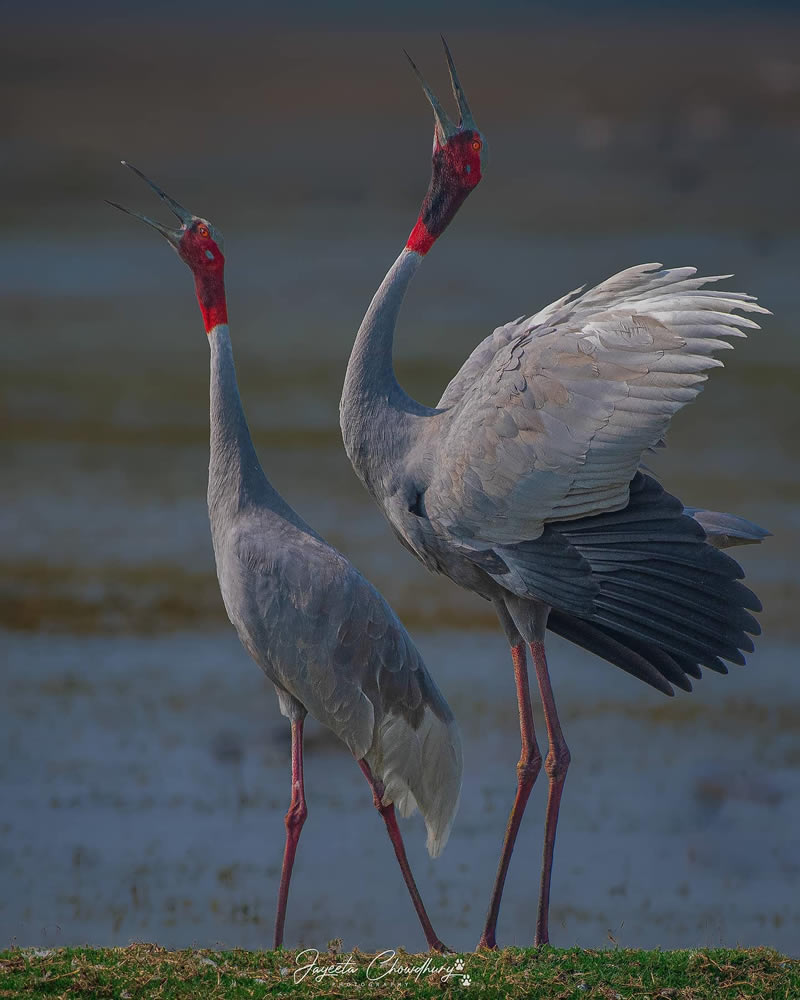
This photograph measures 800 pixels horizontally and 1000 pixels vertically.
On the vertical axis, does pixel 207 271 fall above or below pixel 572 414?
above

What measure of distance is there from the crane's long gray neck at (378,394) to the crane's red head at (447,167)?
196 mm

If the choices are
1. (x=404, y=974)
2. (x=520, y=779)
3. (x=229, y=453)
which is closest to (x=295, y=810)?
(x=520, y=779)

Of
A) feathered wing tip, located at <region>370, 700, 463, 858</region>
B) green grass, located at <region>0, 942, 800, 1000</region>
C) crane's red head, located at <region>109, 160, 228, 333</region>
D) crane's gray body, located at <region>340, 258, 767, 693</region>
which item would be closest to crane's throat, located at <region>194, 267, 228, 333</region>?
crane's red head, located at <region>109, 160, 228, 333</region>

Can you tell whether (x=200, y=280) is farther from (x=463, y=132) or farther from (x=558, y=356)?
(x=558, y=356)

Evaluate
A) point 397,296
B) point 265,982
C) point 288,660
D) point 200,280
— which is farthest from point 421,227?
point 265,982

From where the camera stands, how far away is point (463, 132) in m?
5.77

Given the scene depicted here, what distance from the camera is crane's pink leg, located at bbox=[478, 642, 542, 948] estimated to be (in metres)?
5.41

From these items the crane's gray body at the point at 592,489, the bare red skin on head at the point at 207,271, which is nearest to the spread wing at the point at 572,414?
the crane's gray body at the point at 592,489

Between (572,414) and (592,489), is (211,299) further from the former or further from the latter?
(592,489)

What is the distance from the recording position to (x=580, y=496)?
4.95m

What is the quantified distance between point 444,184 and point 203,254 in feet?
3.58

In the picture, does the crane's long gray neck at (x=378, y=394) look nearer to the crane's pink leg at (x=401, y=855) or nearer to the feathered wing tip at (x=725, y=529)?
the feathered wing tip at (x=725, y=529)

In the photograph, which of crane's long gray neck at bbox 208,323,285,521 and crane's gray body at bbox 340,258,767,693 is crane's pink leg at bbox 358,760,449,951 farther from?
crane's long gray neck at bbox 208,323,285,521

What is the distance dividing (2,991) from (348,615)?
73.8 inches
